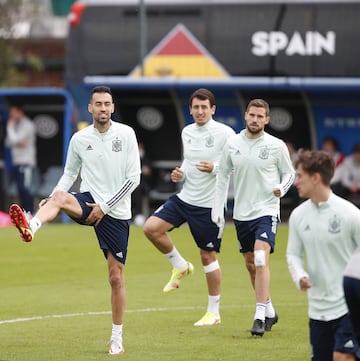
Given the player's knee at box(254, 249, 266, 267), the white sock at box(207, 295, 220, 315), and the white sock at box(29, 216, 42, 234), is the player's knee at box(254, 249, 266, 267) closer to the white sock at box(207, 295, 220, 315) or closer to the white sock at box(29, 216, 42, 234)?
the white sock at box(207, 295, 220, 315)

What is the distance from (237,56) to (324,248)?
15856 mm

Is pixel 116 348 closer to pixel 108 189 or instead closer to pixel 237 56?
pixel 108 189

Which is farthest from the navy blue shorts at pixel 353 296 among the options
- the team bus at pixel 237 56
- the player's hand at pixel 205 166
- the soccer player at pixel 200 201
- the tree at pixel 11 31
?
the tree at pixel 11 31

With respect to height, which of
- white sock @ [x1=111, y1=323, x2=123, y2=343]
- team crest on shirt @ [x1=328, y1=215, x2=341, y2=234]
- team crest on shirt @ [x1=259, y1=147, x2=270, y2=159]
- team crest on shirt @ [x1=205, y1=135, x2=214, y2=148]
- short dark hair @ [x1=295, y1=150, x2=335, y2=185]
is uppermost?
short dark hair @ [x1=295, y1=150, x2=335, y2=185]

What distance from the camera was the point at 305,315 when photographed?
44.5 feet

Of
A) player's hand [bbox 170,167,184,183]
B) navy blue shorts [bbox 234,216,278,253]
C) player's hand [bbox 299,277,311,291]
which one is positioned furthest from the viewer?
player's hand [bbox 170,167,184,183]

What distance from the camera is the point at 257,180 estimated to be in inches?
491

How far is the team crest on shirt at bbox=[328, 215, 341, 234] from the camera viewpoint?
8383 mm

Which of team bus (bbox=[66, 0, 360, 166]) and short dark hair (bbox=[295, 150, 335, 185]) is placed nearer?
short dark hair (bbox=[295, 150, 335, 185])

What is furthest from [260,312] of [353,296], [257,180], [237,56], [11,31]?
[11,31]

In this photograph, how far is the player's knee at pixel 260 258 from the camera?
12125mm

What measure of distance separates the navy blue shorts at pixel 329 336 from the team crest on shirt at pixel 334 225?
56cm

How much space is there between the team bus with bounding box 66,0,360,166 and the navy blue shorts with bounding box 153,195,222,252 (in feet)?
34.2

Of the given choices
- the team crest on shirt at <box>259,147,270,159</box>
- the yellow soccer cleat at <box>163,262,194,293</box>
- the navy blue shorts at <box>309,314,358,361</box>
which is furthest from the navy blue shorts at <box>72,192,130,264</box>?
the navy blue shorts at <box>309,314,358,361</box>
